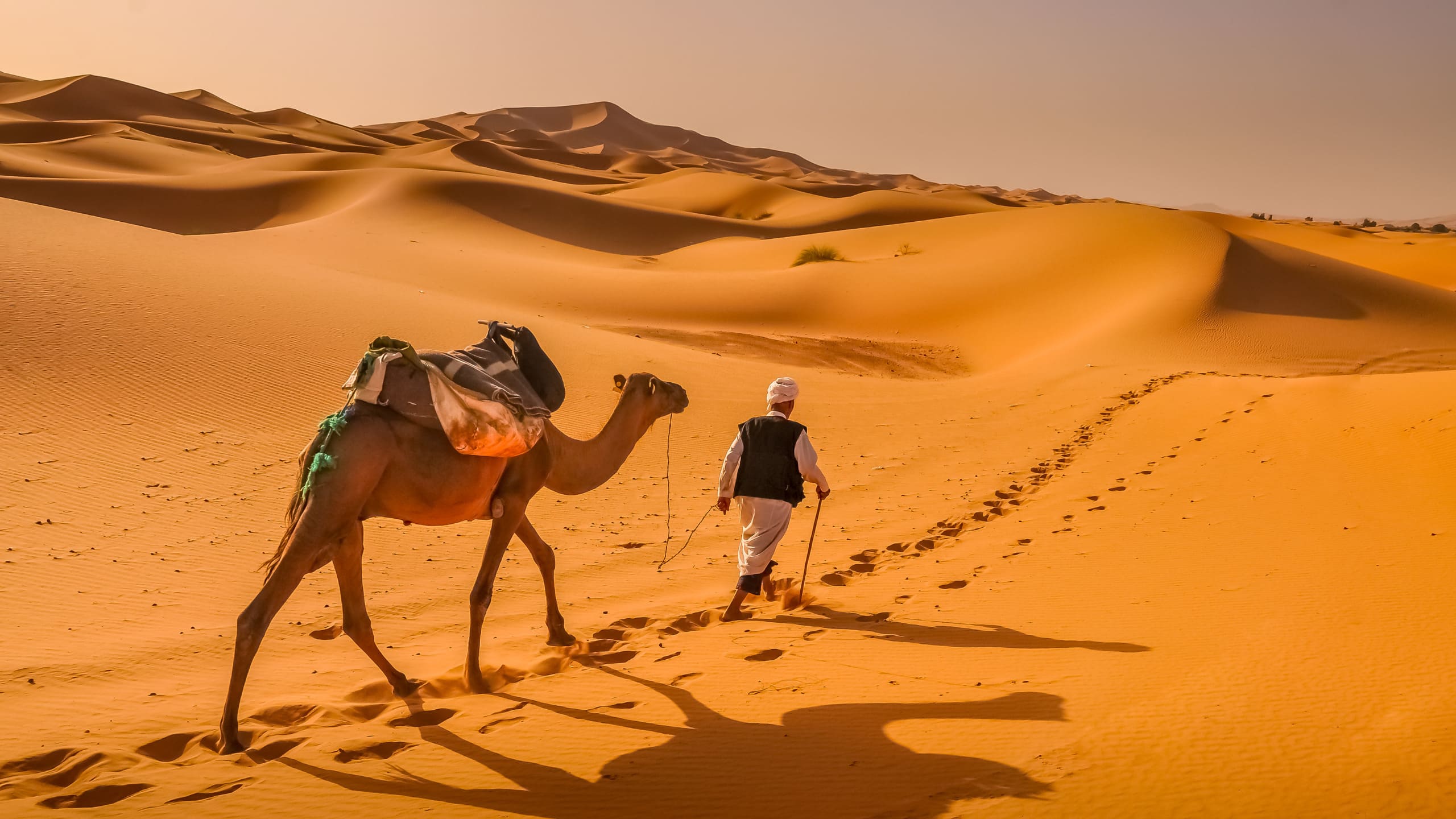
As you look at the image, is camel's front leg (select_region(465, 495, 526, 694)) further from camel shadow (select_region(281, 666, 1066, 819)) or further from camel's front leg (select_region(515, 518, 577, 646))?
camel shadow (select_region(281, 666, 1066, 819))

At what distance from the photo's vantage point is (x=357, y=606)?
558 cm

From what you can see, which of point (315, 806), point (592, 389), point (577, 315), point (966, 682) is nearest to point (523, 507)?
point (315, 806)

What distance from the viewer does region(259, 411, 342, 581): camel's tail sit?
203 inches

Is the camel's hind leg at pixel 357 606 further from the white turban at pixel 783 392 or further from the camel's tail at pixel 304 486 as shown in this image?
the white turban at pixel 783 392

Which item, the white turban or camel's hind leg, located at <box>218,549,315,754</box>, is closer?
camel's hind leg, located at <box>218,549,315,754</box>

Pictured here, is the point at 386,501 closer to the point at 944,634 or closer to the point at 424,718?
the point at 424,718

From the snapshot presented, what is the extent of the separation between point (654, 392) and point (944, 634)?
2.56 meters

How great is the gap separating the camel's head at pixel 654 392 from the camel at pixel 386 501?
509 mm

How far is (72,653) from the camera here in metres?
6.43

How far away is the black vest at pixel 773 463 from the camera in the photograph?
7.41 metres

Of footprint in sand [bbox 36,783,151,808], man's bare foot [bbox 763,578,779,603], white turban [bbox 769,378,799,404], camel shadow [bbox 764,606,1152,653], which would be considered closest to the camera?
footprint in sand [bbox 36,783,151,808]

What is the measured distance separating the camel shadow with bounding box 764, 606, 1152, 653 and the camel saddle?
2.71m

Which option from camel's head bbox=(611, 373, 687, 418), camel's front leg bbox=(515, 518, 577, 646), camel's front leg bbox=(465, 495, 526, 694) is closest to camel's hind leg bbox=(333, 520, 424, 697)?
camel's front leg bbox=(465, 495, 526, 694)

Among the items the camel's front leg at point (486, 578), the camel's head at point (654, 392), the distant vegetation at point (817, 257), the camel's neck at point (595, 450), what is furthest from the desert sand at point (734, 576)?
the distant vegetation at point (817, 257)
